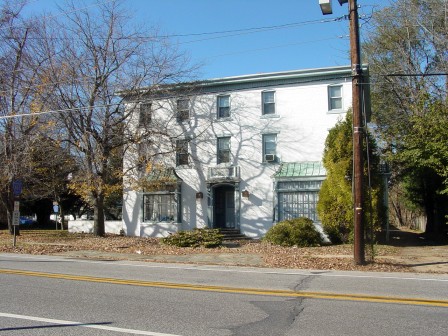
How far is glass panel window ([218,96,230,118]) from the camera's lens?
1008 inches

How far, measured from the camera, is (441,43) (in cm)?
2241

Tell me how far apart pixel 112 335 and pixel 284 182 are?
59.9ft

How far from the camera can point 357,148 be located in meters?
13.9

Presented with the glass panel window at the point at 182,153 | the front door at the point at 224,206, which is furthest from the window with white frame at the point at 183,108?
the front door at the point at 224,206

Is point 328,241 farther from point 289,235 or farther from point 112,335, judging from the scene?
point 112,335

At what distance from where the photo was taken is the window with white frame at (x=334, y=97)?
925 inches

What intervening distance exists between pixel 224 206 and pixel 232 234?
2.02 meters

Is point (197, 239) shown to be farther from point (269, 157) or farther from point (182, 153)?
point (182, 153)

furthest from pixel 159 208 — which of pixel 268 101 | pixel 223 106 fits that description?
pixel 268 101

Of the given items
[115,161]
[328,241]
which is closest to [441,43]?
[328,241]

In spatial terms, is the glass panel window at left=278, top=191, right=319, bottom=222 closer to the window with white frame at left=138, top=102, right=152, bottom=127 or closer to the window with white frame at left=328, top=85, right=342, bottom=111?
the window with white frame at left=328, top=85, right=342, bottom=111

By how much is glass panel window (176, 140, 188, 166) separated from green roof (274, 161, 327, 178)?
5.43 m

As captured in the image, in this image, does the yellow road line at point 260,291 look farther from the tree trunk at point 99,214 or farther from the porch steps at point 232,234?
the porch steps at point 232,234

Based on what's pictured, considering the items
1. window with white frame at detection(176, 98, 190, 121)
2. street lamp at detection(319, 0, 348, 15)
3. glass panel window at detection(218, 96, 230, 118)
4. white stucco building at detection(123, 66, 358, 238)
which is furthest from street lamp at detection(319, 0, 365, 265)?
window with white frame at detection(176, 98, 190, 121)
